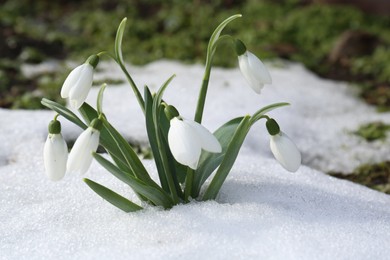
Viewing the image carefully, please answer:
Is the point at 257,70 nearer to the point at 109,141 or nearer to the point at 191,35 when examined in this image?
the point at 109,141

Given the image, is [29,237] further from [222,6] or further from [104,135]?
[222,6]

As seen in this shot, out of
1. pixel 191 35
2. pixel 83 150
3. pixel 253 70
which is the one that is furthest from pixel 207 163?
pixel 191 35

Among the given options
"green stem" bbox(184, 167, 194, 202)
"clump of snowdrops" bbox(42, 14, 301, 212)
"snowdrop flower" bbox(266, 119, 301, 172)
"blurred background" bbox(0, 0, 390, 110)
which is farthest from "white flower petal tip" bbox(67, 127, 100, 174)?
"blurred background" bbox(0, 0, 390, 110)

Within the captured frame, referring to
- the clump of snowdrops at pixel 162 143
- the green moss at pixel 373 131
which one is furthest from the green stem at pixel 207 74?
the green moss at pixel 373 131

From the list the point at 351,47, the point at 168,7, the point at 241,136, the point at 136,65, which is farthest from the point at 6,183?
the point at 168,7

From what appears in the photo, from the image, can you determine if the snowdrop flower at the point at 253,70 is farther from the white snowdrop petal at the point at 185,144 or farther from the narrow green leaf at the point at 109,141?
the narrow green leaf at the point at 109,141
